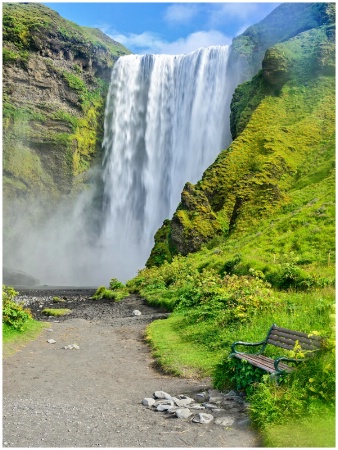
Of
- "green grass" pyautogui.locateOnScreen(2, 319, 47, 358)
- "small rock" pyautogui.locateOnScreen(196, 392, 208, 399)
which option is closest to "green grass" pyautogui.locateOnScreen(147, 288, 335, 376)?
"small rock" pyautogui.locateOnScreen(196, 392, 208, 399)

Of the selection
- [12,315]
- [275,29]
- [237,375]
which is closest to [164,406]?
→ [237,375]

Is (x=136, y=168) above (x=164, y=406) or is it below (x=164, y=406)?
above

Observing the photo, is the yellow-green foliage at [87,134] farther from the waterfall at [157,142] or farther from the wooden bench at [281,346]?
the wooden bench at [281,346]

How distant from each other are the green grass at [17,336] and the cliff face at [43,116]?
5456 centimetres

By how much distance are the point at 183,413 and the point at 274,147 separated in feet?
137

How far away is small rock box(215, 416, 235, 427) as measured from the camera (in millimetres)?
7449

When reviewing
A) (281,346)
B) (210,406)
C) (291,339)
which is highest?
(291,339)

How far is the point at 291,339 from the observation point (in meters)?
8.78

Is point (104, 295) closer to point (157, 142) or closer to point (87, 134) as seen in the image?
point (157, 142)

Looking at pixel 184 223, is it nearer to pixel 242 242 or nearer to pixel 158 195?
pixel 242 242

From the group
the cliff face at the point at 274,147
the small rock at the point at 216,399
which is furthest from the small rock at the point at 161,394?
the cliff face at the point at 274,147

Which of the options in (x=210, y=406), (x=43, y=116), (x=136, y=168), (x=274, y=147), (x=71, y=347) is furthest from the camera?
(x=43, y=116)

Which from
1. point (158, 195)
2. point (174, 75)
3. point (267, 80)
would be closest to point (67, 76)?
point (174, 75)

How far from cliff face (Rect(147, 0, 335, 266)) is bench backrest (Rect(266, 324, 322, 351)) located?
922 inches
